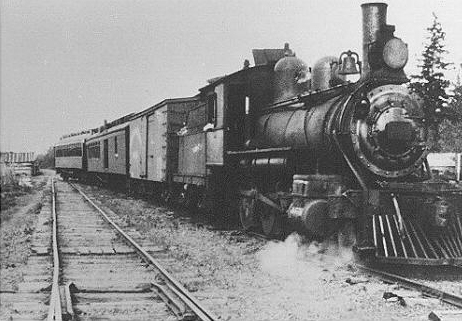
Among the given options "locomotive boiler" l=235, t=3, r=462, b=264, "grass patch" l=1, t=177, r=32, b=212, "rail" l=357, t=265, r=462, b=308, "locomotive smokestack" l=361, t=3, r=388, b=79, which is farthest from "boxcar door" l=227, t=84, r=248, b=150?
"rail" l=357, t=265, r=462, b=308

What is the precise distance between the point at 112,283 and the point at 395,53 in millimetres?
4521

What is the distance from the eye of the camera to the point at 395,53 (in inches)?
312

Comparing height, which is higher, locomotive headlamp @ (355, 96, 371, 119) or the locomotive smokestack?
the locomotive smokestack

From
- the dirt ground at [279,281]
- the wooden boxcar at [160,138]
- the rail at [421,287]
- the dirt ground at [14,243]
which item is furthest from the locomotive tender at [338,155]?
the dirt ground at [14,243]

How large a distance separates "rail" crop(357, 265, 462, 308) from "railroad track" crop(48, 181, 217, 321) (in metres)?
2.27

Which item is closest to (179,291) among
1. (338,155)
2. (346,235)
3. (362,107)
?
(346,235)

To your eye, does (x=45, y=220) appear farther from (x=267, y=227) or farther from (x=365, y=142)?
(x=365, y=142)

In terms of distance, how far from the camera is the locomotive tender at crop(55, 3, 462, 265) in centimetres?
768

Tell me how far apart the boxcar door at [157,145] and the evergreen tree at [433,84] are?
663 centimetres

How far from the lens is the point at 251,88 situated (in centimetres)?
1136

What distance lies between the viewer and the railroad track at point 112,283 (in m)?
5.59

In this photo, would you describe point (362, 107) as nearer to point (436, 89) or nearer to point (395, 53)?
point (395, 53)

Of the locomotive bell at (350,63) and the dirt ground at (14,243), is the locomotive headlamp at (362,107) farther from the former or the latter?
the dirt ground at (14,243)

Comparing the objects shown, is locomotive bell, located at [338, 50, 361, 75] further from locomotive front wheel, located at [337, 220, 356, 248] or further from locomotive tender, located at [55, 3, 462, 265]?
locomotive front wheel, located at [337, 220, 356, 248]
